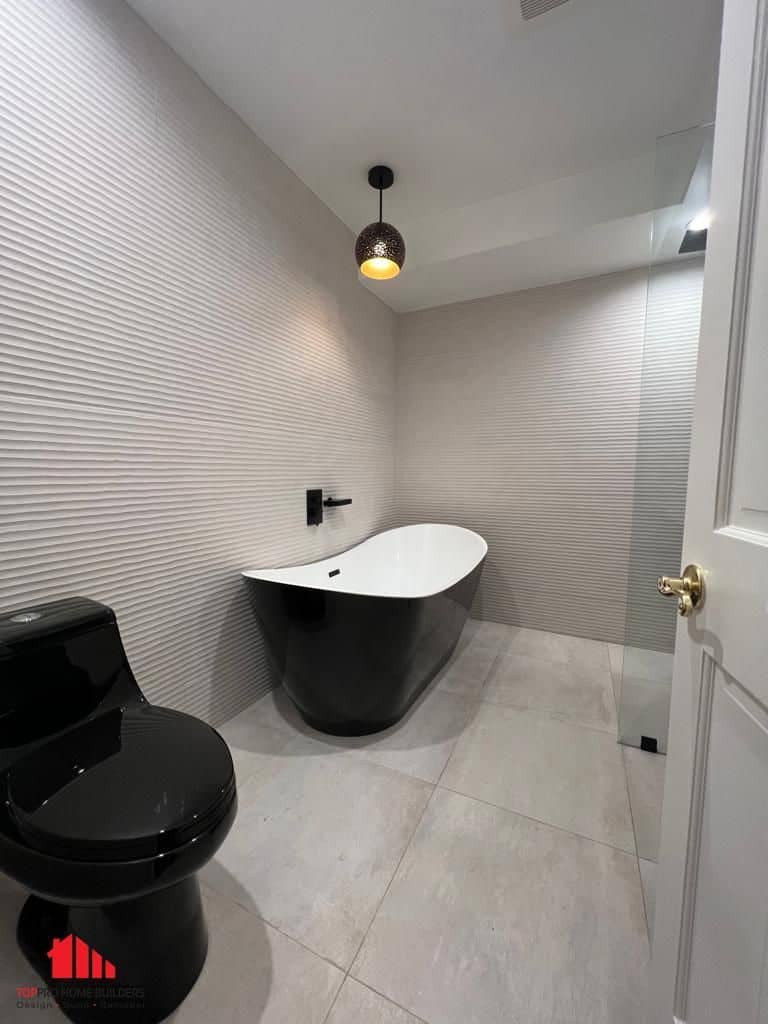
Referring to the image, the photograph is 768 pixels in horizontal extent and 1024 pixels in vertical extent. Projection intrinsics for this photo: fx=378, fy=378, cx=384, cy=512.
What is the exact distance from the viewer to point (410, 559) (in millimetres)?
2896

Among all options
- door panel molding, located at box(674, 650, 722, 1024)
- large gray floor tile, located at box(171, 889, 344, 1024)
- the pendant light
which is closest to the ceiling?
the pendant light

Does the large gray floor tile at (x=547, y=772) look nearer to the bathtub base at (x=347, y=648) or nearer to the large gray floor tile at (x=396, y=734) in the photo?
the large gray floor tile at (x=396, y=734)

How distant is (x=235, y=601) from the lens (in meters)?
1.73

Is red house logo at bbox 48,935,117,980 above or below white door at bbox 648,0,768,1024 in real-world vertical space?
below

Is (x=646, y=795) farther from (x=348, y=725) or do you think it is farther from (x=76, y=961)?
(x=76, y=961)

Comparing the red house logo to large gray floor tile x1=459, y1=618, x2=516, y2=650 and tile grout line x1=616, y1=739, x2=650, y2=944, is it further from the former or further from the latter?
large gray floor tile x1=459, y1=618, x2=516, y2=650

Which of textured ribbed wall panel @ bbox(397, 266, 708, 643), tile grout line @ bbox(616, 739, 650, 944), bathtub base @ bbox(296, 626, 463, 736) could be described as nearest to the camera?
tile grout line @ bbox(616, 739, 650, 944)

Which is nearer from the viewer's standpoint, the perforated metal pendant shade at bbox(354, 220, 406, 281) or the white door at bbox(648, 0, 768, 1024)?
the white door at bbox(648, 0, 768, 1024)

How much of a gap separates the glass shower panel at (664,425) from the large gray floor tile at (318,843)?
1.00 metres

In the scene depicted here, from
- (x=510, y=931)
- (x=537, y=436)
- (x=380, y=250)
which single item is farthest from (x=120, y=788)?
(x=537, y=436)

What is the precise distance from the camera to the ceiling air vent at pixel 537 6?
4.01 ft

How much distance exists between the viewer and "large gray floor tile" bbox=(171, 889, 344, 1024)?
79 centimetres

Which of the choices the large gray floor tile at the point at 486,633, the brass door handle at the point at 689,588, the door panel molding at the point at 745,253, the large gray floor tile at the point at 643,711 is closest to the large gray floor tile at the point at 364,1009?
the brass door handle at the point at 689,588

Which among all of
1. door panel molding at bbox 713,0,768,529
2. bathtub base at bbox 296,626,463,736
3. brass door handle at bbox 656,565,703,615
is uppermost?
door panel molding at bbox 713,0,768,529
